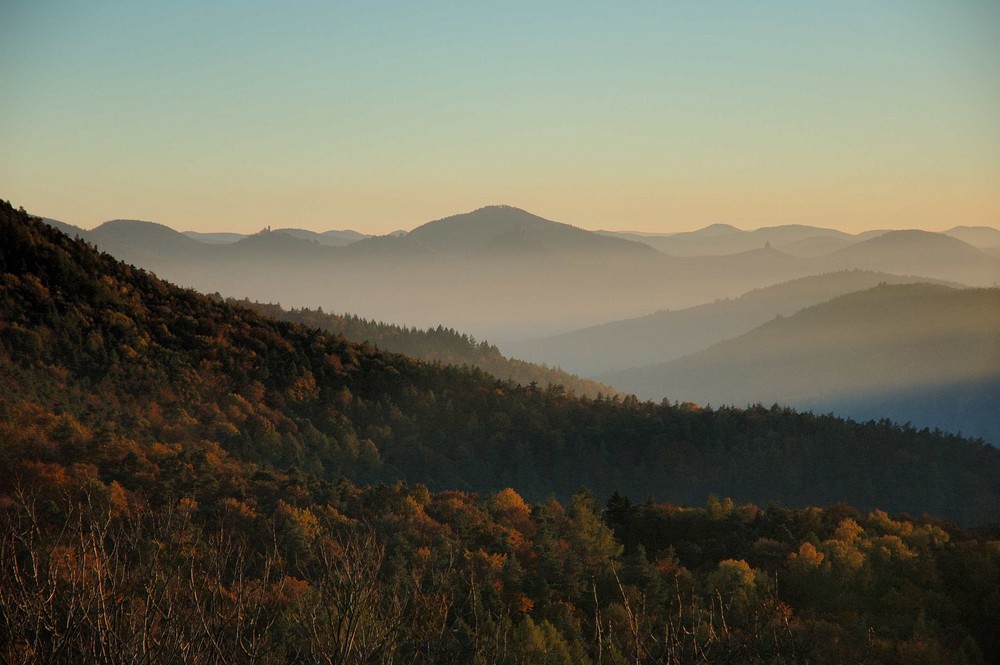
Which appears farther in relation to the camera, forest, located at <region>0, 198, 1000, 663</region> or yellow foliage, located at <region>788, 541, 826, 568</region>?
yellow foliage, located at <region>788, 541, 826, 568</region>

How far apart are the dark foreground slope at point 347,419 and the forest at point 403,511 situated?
437 mm

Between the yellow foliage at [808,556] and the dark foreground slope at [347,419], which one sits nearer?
the yellow foliage at [808,556]

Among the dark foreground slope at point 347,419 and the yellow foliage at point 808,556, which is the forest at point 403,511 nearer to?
the yellow foliage at point 808,556

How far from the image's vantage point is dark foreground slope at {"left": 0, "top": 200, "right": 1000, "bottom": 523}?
104 meters

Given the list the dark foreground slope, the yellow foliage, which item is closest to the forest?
the yellow foliage

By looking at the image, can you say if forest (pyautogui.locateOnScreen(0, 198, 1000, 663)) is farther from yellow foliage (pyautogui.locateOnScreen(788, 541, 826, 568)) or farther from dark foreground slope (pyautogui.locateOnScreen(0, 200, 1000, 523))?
dark foreground slope (pyautogui.locateOnScreen(0, 200, 1000, 523))

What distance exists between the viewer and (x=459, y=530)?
76750 mm

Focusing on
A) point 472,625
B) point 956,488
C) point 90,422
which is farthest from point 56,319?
point 956,488

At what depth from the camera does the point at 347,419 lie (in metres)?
137

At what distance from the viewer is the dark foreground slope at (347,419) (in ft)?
343

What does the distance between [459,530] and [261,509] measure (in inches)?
602

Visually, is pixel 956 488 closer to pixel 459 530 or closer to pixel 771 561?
pixel 771 561

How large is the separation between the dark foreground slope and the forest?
1.43 feet

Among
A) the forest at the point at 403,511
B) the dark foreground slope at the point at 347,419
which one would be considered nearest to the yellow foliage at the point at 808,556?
the forest at the point at 403,511
